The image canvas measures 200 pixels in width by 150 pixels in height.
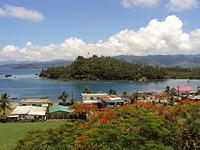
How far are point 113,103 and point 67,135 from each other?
120 feet

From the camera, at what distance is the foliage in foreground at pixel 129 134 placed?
45.6ft

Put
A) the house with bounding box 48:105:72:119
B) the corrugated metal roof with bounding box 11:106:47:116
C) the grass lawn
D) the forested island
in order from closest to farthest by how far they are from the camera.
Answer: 1. the grass lawn
2. the corrugated metal roof with bounding box 11:106:47:116
3. the house with bounding box 48:105:72:119
4. the forested island

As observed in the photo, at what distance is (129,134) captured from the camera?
15.1 m

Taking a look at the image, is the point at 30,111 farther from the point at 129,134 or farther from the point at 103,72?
the point at 103,72

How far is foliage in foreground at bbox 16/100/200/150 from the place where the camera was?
1391 cm

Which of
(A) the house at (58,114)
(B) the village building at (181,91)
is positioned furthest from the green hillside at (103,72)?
(A) the house at (58,114)

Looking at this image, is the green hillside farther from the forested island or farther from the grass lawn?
the grass lawn

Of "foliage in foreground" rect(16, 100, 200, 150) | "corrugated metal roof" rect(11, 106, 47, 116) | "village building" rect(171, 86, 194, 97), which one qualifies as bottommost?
"corrugated metal roof" rect(11, 106, 47, 116)

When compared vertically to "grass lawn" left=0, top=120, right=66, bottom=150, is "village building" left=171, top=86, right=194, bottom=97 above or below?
above

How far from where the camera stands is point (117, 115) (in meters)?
20.8

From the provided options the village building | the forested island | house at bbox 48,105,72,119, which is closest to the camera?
house at bbox 48,105,72,119

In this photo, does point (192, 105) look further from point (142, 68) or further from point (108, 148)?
point (142, 68)

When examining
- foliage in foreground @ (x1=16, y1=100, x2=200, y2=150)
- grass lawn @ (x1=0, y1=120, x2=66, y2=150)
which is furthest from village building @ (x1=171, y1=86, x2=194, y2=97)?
foliage in foreground @ (x1=16, y1=100, x2=200, y2=150)

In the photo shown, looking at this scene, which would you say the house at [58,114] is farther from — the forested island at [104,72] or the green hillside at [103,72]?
the green hillside at [103,72]
